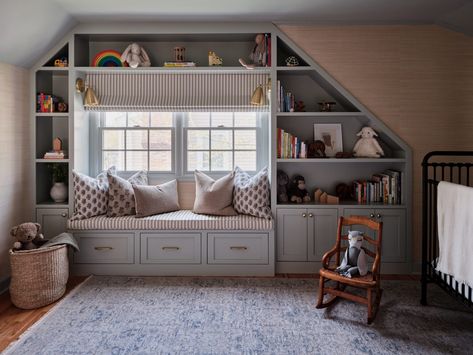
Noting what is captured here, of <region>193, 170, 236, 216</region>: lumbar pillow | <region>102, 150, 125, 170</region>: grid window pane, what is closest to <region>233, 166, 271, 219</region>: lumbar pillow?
<region>193, 170, 236, 216</region>: lumbar pillow

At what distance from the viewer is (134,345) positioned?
2.60 m

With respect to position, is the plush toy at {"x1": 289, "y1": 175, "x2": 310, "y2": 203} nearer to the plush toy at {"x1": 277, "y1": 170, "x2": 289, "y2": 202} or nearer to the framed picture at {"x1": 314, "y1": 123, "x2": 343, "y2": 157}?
the plush toy at {"x1": 277, "y1": 170, "x2": 289, "y2": 202}

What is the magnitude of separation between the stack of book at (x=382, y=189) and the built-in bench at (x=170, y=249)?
1.00 m

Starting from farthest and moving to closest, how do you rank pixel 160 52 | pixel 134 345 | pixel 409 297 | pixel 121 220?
pixel 160 52
pixel 121 220
pixel 409 297
pixel 134 345

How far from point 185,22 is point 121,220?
6.44ft

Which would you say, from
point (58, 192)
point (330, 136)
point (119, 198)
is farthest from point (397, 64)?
point (58, 192)

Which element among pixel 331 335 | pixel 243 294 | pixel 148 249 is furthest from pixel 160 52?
pixel 331 335

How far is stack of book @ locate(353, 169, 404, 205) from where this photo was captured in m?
4.04

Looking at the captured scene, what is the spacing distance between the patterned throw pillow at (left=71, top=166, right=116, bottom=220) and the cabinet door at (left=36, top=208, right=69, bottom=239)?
129 mm

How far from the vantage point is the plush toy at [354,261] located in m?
3.08

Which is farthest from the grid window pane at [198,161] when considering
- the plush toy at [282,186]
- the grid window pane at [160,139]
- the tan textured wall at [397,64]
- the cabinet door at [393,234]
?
the cabinet door at [393,234]

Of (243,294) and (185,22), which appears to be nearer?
(243,294)

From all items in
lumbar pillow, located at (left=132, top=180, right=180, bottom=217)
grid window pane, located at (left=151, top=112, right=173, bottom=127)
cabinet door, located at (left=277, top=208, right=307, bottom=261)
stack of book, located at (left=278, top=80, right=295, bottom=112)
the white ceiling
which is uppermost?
the white ceiling

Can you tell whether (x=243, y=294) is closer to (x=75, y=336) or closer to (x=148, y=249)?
(x=148, y=249)
